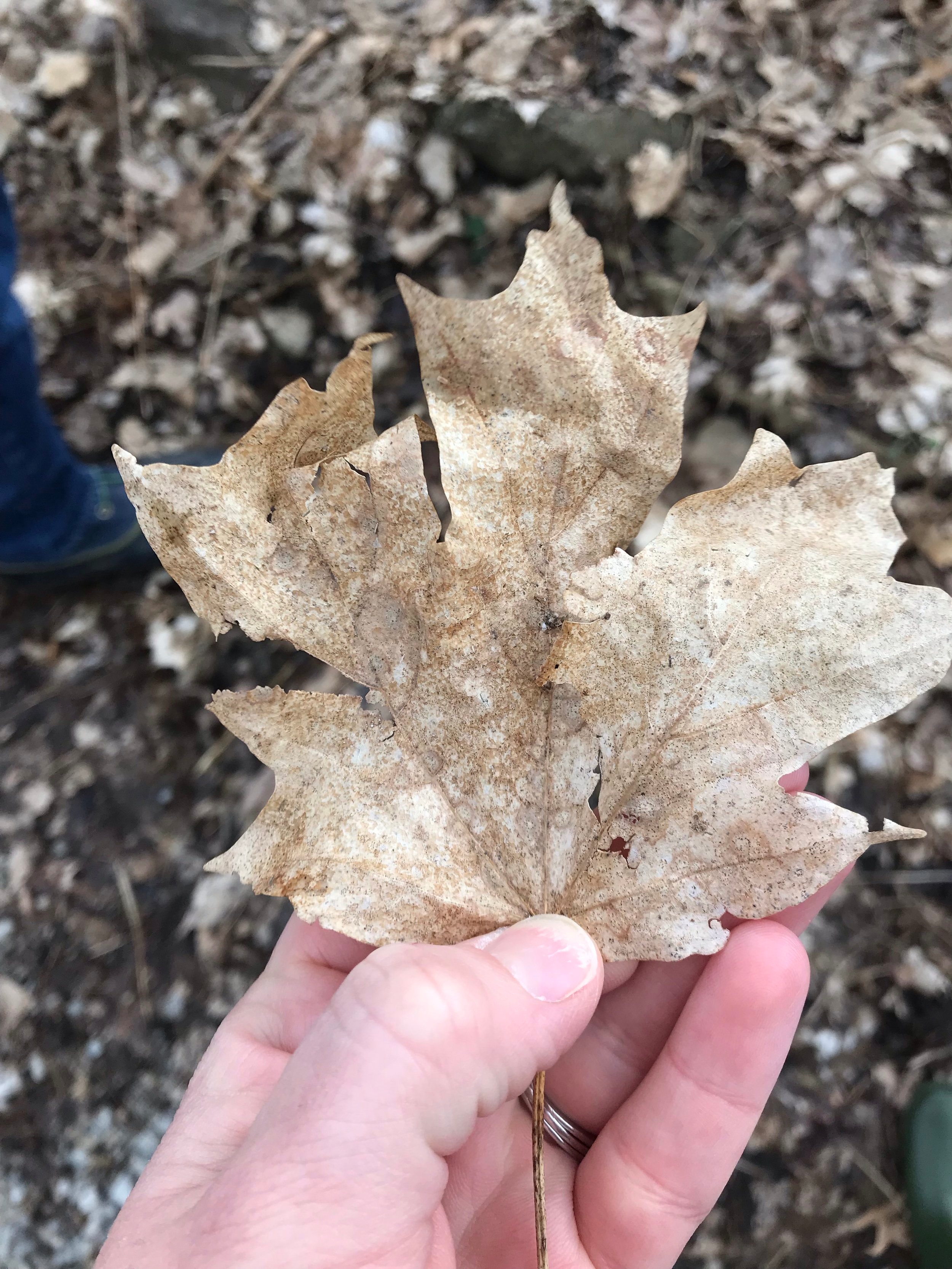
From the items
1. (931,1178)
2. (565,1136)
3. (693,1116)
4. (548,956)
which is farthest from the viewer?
(931,1178)

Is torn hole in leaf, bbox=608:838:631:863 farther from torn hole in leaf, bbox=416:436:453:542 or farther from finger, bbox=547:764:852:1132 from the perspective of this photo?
torn hole in leaf, bbox=416:436:453:542

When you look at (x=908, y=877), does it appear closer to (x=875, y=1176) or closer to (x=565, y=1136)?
(x=875, y=1176)

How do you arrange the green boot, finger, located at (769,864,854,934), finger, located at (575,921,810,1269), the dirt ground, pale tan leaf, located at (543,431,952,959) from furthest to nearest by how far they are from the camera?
1. the dirt ground
2. the green boot
3. finger, located at (769,864,854,934)
4. finger, located at (575,921,810,1269)
5. pale tan leaf, located at (543,431,952,959)

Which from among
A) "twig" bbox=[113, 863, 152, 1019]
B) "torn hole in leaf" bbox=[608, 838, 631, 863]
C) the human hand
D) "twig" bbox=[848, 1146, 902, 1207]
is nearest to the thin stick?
the human hand

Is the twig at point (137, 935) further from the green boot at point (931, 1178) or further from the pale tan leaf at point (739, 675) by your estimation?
the green boot at point (931, 1178)

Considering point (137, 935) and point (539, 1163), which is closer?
point (539, 1163)

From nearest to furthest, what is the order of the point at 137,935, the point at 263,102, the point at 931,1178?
the point at 931,1178 < the point at 137,935 < the point at 263,102

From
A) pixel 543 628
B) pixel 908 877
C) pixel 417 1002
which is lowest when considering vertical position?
pixel 908 877

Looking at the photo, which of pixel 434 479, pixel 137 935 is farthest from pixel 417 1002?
pixel 434 479
